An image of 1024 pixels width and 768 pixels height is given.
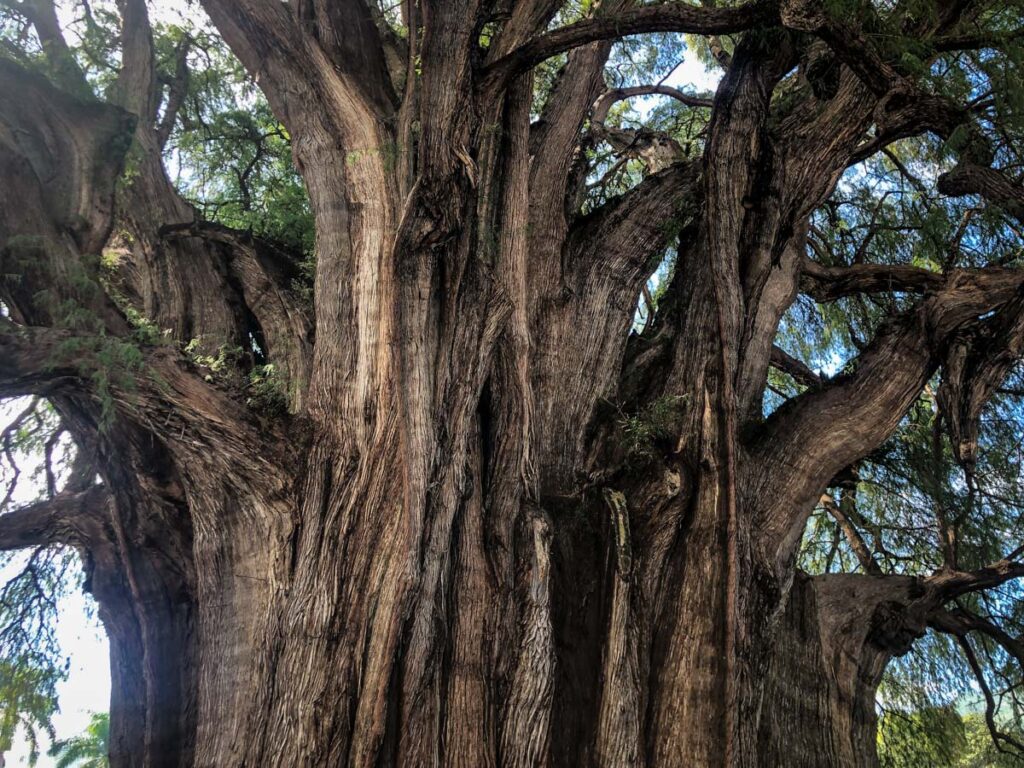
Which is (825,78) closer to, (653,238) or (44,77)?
(653,238)

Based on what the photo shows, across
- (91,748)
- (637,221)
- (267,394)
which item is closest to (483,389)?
(267,394)

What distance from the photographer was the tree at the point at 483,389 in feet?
12.1

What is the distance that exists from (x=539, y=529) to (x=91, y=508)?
235 centimetres

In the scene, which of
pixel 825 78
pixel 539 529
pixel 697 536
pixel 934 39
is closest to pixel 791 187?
pixel 825 78

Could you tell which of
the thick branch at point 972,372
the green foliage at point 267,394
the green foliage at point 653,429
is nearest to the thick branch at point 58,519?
the green foliage at point 267,394

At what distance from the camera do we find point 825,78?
5.01 meters

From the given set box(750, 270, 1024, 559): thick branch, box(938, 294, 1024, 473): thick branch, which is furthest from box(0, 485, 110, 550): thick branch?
box(938, 294, 1024, 473): thick branch

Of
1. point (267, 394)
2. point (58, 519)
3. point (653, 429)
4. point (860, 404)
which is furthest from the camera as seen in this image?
point (860, 404)

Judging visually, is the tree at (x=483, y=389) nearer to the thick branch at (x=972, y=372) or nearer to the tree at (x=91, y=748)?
the thick branch at (x=972, y=372)

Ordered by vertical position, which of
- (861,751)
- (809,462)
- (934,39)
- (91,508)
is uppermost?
(934,39)

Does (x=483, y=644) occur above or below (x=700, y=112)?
below

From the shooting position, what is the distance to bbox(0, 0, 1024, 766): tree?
3697 mm

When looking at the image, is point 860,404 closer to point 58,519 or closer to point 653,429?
point 653,429

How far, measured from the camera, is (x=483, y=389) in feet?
14.3
